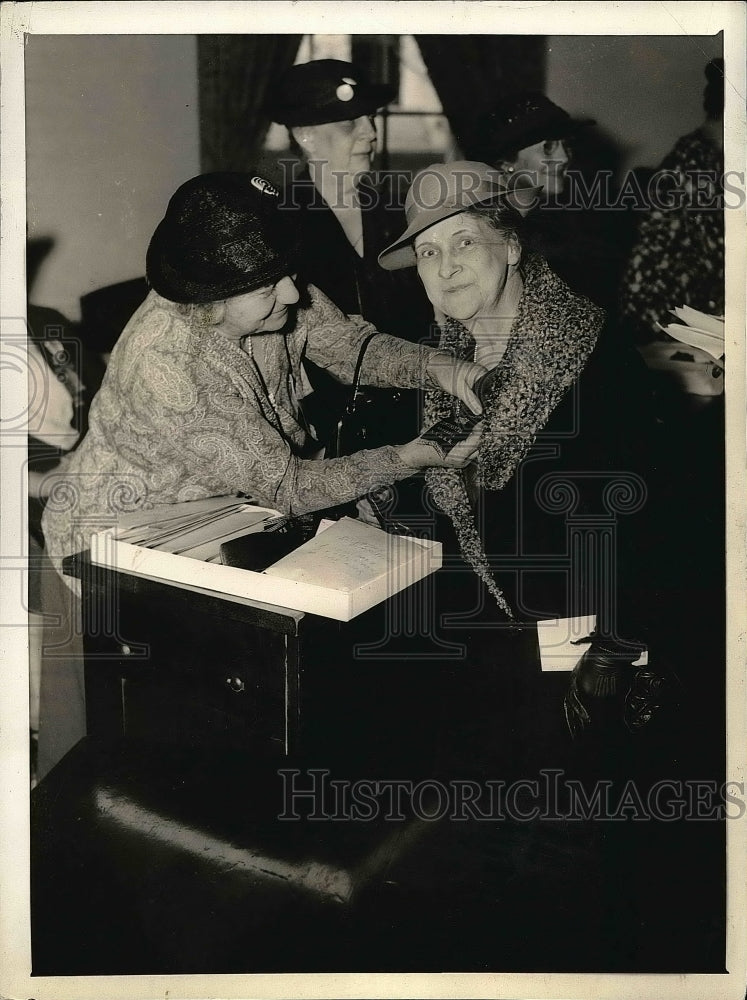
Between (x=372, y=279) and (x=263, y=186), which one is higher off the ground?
(x=263, y=186)

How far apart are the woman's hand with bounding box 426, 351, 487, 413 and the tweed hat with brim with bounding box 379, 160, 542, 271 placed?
0.53 ft

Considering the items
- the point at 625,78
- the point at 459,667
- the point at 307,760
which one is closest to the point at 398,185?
the point at 625,78

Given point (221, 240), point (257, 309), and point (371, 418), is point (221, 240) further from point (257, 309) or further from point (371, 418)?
point (371, 418)

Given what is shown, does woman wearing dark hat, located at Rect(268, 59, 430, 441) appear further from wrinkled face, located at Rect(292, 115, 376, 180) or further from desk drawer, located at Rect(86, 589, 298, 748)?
desk drawer, located at Rect(86, 589, 298, 748)

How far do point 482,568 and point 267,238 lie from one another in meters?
0.61

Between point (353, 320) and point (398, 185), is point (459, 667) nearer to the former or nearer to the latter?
point (353, 320)

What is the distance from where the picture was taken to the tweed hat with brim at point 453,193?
1.34 metres

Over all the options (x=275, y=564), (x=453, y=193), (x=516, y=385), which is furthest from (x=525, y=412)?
(x=275, y=564)

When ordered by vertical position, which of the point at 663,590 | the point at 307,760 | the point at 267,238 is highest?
the point at 267,238

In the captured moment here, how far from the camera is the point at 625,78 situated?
1.38 meters

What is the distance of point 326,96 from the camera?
1.35 metres

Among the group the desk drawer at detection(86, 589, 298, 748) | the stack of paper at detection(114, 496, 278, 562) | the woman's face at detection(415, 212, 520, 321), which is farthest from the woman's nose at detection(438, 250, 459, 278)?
the desk drawer at detection(86, 589, 298, 748)

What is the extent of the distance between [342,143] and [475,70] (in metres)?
0.24

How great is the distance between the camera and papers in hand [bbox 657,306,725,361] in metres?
1.39
